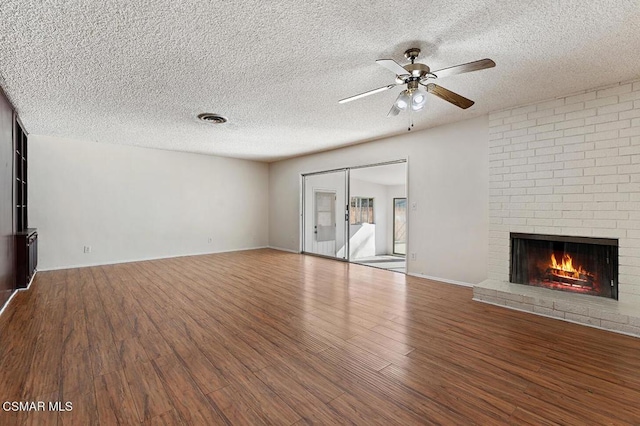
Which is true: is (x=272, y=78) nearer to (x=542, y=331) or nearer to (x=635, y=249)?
(x=542, y=331)

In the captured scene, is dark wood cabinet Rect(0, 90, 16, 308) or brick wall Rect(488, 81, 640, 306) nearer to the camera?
brick wall Rect(488, 81, 640, 306)

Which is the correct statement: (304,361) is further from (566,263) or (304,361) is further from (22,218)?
(22,218)

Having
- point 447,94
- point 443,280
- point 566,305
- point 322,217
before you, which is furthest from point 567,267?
point 322,217

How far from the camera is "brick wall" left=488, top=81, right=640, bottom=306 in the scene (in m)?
3.18

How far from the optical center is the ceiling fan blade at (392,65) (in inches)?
87.7

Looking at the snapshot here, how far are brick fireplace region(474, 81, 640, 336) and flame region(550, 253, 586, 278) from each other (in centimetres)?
6

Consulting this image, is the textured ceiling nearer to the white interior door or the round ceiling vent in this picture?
the round ceiling vent

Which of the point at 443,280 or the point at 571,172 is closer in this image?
the point at 571,172

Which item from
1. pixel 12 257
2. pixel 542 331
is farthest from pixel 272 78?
pixel 12 257

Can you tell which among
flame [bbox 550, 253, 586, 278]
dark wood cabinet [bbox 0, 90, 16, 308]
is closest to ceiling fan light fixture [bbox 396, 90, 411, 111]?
flame [bbox 550, 253, 586, 278]

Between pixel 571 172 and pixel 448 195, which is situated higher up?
pixel 571 172

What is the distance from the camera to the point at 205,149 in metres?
6.76
